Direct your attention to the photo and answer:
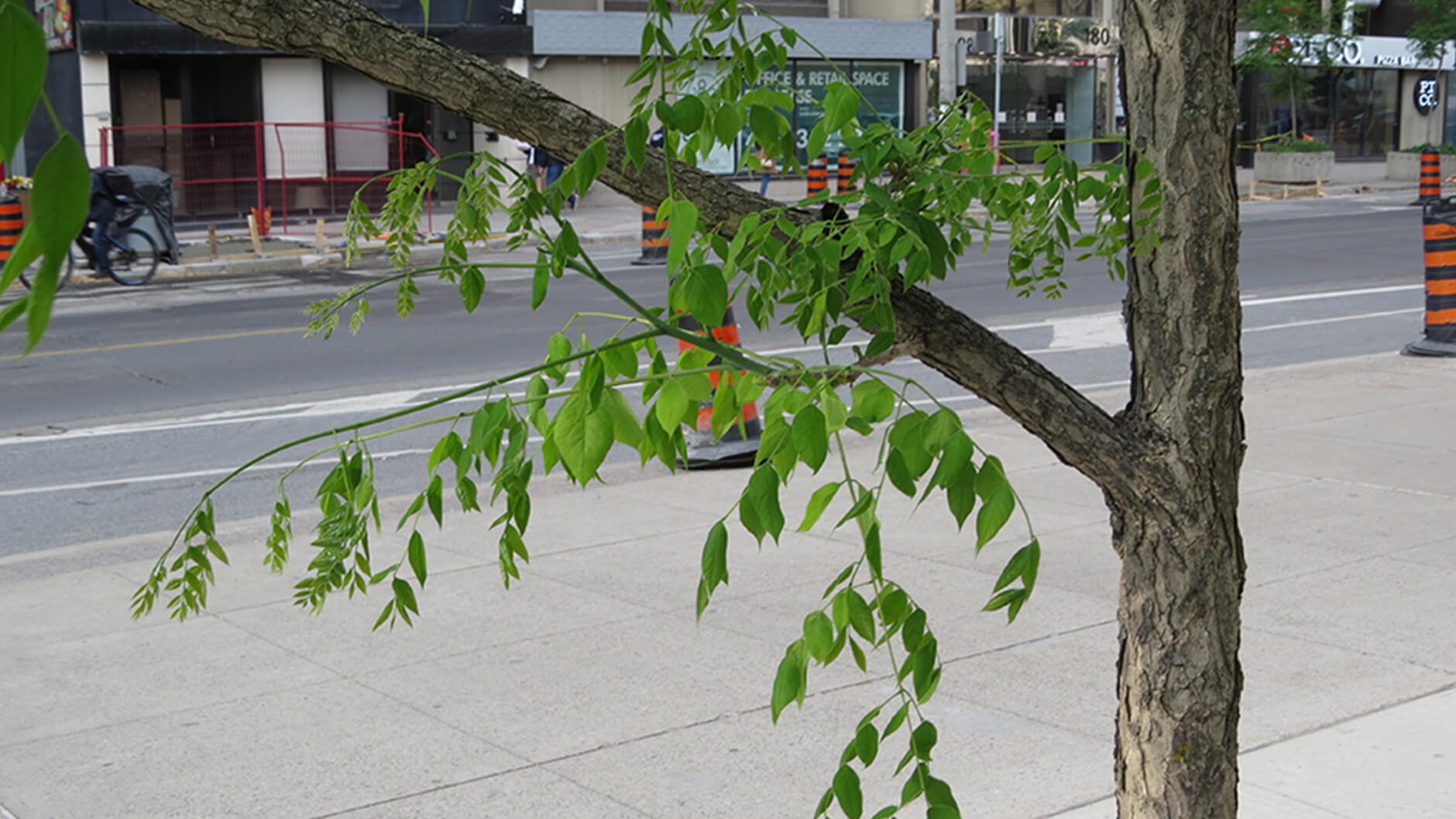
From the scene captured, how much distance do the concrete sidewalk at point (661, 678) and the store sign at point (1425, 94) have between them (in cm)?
4492

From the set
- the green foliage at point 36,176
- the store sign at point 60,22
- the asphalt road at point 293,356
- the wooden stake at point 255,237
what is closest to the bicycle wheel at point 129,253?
the asphalt road at point 293,356


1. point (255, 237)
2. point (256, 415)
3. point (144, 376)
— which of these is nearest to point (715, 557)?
point (256, 415)

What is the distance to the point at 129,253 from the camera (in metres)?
20.9

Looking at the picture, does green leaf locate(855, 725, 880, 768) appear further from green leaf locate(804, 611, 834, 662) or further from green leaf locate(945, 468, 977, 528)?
green leaf locate(945, 468, 977, 528)

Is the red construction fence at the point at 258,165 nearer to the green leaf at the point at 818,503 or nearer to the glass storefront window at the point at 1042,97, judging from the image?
the glass storefront window at the point at 1042,97

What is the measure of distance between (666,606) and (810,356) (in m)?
7.14

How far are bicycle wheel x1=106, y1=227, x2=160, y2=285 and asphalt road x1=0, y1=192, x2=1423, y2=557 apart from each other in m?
0.48

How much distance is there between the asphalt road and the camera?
31.2 ft

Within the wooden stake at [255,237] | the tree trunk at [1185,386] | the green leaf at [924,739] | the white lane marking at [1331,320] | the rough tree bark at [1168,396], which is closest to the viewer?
the green leaf at [924,739]

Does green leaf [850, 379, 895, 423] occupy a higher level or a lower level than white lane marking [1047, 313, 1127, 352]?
higher

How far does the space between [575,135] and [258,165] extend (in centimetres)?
2703

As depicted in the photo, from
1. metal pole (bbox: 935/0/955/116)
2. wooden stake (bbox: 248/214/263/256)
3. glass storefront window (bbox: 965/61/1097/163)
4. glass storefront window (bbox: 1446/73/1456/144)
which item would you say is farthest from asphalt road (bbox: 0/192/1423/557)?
glass storefront window (bbox: 1446/73/1456/144)

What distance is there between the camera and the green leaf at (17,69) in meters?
0.88

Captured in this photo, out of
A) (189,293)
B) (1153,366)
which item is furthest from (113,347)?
(1153,366)
